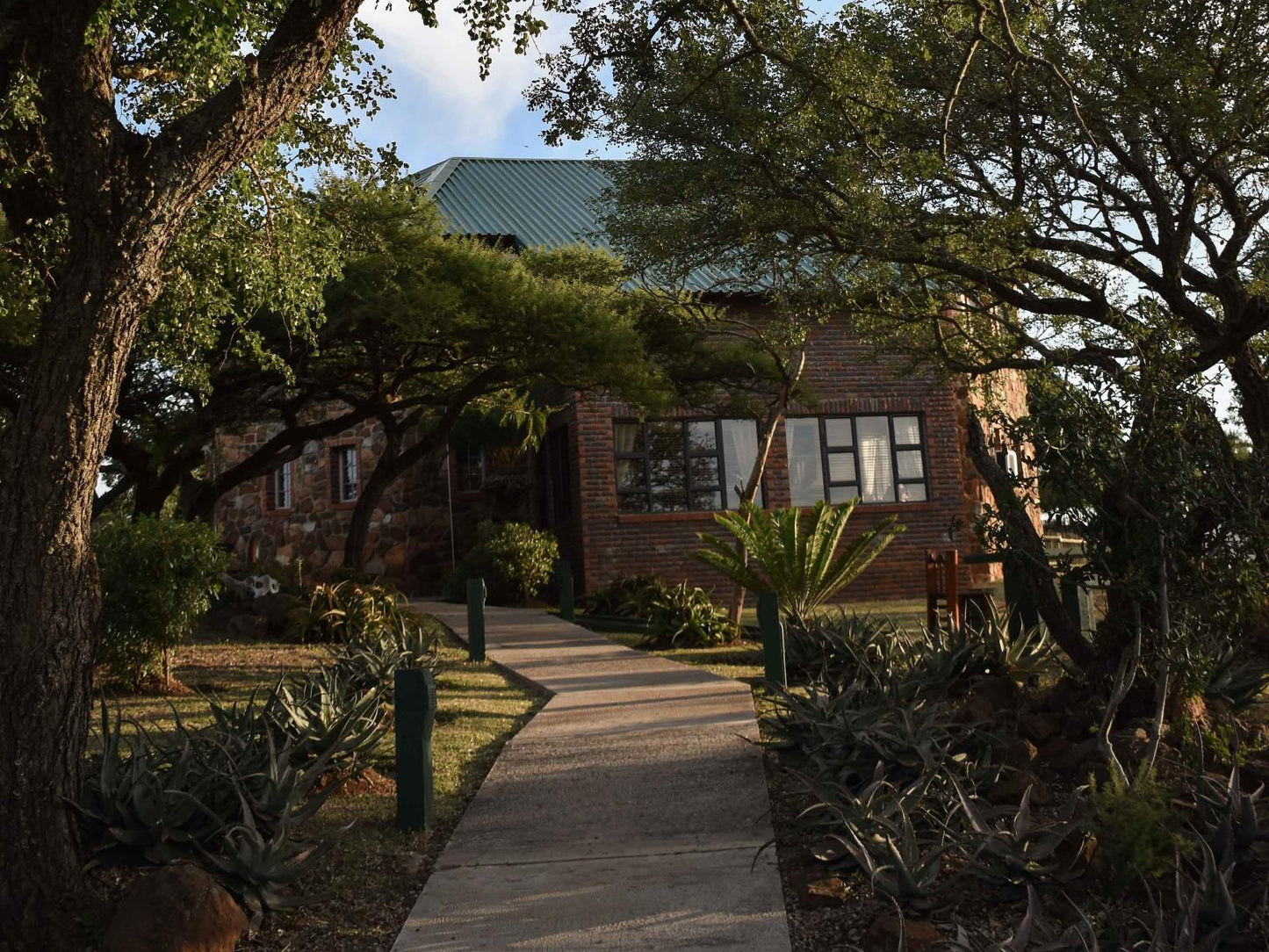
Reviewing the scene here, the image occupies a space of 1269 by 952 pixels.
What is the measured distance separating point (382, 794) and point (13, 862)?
258 centimetres

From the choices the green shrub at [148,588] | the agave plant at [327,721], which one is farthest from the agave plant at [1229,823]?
the green shrub at [148,588]

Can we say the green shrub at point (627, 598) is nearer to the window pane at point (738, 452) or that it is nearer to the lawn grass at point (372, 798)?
the window pane at point (738, 452)

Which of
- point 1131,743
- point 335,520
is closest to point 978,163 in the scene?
point 1131,743

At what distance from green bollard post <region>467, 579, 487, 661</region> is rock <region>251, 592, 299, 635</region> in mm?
2897

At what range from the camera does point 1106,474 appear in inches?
244

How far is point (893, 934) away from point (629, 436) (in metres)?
17.3

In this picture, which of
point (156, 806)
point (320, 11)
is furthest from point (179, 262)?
point (156, 806)

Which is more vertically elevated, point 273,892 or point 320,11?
point 320,11

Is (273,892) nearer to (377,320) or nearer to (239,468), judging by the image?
(377,320)

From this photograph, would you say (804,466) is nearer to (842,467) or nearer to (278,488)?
(842,467)

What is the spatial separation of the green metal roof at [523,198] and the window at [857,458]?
3329 millimetres

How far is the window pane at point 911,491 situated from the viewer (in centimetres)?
2203

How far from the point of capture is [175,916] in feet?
14.8

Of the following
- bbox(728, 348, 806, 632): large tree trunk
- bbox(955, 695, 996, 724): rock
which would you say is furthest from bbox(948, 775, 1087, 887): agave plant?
bbox(728, 348, 806, 632): large tree trunk
